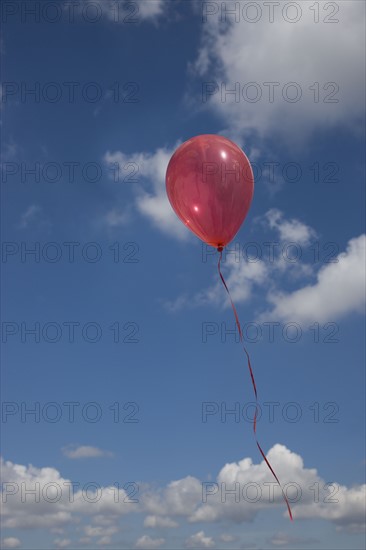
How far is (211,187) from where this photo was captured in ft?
33.7

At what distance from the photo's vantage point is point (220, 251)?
1066cm

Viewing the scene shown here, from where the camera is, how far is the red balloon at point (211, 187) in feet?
33.9

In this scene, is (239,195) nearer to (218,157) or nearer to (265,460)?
(218,157)

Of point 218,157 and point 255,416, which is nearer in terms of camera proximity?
point 255,416

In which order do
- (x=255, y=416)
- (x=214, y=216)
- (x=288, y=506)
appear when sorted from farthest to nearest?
(x=214, y=216), (x=255, y=416), (x=288, y=506)

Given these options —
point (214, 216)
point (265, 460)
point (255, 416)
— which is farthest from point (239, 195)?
point (265, 460)

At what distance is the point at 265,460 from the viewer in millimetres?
→ 9141

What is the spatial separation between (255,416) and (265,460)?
0.75m

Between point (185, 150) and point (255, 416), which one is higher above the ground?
point (185, 150)

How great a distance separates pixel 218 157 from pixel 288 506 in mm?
6207

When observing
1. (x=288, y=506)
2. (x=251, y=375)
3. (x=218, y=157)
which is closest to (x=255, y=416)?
(x=251, y=375)

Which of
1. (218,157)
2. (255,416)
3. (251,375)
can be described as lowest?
(255,416)

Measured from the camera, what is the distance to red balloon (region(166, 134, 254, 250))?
10.3 meters

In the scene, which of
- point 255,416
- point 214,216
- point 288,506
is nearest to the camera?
point 288,506
